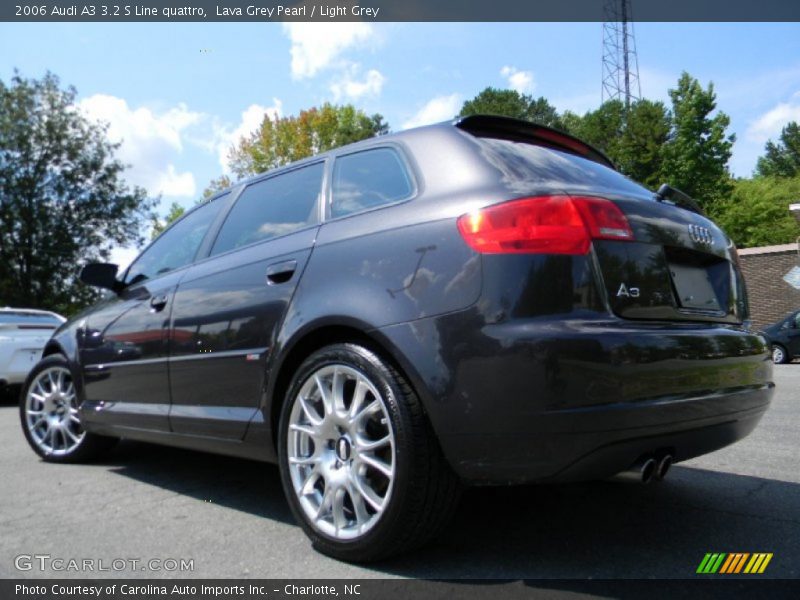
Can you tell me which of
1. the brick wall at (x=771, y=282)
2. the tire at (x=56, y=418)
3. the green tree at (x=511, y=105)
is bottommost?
the brick wall at (x=771, y=282)

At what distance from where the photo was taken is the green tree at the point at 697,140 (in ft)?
102

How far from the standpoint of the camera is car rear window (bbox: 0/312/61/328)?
9352 millimetres

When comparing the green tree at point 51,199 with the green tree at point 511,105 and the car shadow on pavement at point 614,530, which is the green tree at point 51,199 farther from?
the car shadow on pavement at point 614,530

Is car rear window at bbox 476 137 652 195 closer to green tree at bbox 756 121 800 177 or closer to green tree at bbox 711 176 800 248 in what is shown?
green tree at bbox 711 176 800 248

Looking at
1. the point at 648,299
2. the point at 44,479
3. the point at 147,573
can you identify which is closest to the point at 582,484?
the point at 648,299

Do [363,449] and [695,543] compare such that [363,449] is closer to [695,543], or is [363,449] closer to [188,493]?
[695,543]

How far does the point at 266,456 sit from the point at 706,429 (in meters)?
1.74

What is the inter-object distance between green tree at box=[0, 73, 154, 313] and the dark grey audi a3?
33.7 metres

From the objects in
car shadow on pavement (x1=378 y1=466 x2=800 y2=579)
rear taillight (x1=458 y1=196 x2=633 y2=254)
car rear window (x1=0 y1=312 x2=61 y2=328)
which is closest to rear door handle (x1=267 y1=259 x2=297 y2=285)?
rear taillight (x1=458 y1=196 x2=633 y2=254)

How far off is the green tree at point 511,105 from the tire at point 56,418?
3830 centimetres

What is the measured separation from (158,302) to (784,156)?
8970 centimetres

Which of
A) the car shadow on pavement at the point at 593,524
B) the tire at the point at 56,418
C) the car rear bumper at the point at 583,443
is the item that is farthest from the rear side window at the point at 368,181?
the tire at the point at 56,418

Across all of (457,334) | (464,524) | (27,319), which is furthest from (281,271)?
(27,319)

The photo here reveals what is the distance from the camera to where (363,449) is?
2.47m
